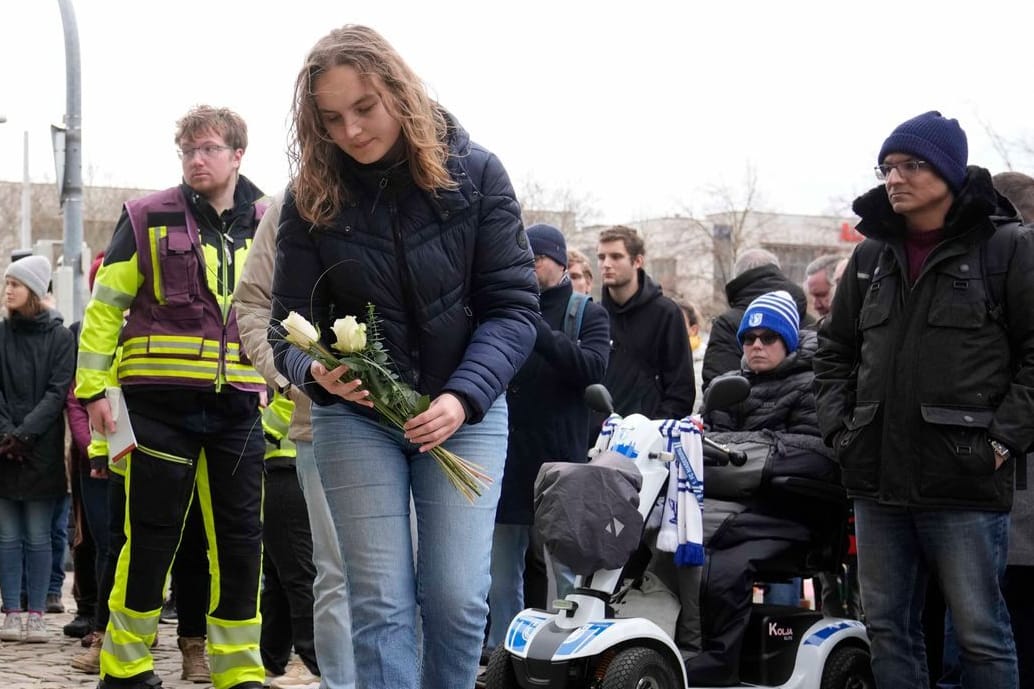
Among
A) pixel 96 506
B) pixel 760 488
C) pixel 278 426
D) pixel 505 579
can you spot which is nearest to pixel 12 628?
pixel 96 506

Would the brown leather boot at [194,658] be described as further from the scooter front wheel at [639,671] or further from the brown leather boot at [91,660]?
the scooter front wheel at [639,671]

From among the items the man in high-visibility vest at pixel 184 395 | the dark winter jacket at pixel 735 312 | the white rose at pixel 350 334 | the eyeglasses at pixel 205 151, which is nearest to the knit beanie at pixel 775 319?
the dark winter jacket at pixel 735 312

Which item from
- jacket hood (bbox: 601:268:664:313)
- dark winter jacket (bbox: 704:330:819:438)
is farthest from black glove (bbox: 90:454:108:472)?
dark winter jacket (bbox: 704:330:819:438)

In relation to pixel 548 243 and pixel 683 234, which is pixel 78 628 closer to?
pixel 548 243

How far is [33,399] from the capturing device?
29.9 feet

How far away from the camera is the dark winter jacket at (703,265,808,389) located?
8.39m

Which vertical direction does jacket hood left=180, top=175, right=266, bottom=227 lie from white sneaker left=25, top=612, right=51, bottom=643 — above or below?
above

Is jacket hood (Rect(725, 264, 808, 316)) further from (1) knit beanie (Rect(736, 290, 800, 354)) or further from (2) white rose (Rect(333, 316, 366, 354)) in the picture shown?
(2) white rose (Rect(333, 316, 366, 354))

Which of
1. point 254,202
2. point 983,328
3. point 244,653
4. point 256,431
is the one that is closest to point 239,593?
point 244,653

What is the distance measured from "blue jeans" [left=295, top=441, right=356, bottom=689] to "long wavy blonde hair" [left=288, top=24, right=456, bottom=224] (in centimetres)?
178

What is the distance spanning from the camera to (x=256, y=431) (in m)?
6.41

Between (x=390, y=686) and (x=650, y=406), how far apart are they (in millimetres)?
4524

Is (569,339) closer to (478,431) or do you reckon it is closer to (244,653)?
(244,653)

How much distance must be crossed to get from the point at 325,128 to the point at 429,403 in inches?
32.0
